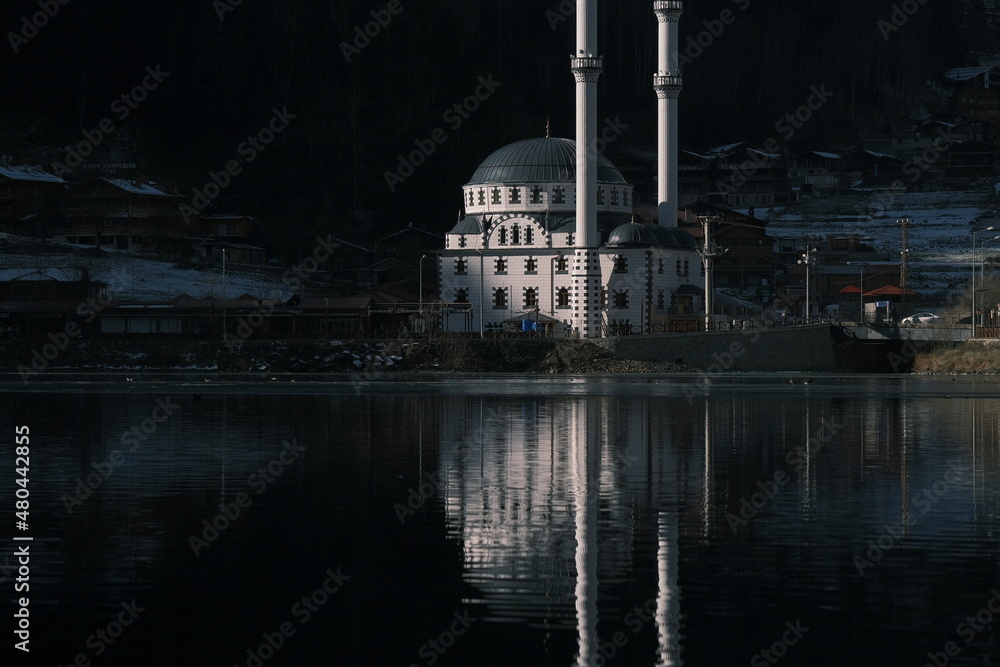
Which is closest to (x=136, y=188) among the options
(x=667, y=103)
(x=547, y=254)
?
(x=547, y=254)

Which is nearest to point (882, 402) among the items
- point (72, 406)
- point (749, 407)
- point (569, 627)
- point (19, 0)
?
point (749, 407)

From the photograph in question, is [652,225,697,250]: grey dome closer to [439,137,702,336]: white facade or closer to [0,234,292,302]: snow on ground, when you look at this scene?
[439,137,702,336]: white facade

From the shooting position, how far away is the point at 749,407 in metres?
58.5

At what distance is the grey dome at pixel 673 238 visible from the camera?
103312 millimetres

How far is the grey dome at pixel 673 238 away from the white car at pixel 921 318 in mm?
16008

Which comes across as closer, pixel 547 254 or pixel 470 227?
pixel 547 254

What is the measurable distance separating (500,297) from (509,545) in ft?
264

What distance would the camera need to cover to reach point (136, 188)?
123 metres

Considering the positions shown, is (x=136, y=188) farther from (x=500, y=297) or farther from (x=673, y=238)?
(x=673, y=238)

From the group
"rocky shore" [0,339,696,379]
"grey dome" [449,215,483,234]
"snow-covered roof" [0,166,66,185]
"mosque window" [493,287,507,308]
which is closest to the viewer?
"rocky shore" [0,339,696,379]

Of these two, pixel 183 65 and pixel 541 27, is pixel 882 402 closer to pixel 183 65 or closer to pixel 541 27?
pixel 183 65

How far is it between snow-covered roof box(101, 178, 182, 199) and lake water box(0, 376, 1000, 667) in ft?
252

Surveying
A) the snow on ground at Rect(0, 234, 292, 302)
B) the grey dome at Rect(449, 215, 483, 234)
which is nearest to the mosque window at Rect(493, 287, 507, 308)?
the grey dome at Rect(449, 215, 483, 234)

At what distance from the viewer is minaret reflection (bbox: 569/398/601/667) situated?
751 inches
